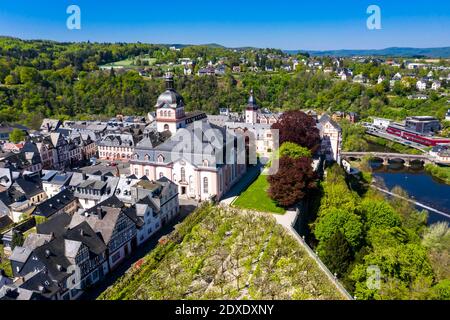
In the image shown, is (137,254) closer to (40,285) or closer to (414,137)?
(40,285)

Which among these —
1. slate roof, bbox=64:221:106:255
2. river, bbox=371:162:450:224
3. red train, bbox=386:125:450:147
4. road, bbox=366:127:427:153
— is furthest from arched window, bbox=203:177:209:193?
red train, bbox=386:125:450:147

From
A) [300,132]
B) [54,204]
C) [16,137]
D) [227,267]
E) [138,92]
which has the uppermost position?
[138,92]

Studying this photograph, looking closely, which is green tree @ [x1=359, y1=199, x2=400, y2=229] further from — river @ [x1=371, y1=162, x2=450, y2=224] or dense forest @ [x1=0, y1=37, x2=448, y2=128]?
dense forest @ [x1=0, y1=37, x2=448, y2=128]

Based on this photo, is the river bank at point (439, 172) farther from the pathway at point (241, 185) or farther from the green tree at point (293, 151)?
the pathway at point (241, 185)

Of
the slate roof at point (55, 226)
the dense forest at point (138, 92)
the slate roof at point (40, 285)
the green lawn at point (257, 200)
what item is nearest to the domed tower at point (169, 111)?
the green lawn at point (257, 200)

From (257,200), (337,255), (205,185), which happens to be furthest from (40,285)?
(257,200)

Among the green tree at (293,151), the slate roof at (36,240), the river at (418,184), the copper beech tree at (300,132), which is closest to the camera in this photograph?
the slate roof at (36,240)
